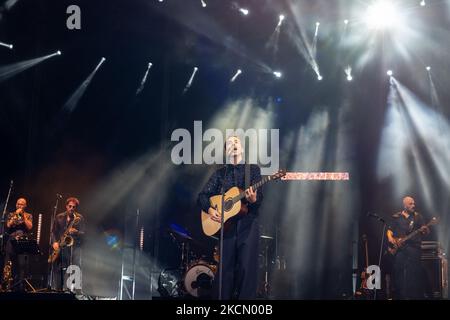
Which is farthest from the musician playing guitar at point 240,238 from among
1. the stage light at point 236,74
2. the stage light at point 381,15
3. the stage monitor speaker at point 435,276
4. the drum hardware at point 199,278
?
the stage light at point 381,15

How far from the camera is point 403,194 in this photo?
12438 millimetres

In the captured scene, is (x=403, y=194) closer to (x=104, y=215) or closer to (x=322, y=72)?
(x=322, y=72)

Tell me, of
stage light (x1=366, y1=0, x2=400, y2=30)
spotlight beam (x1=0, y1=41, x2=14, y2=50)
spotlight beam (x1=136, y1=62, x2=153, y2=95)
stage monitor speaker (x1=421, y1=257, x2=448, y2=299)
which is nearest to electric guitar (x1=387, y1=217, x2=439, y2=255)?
stage monitor speaker (x1=421, y1=257, x2=448, y2=299)

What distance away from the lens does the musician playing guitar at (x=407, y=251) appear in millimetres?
10977

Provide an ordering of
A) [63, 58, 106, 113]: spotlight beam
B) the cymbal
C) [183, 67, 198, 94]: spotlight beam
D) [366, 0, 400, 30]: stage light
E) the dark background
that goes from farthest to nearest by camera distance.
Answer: [183, 67, 198, 94]: spotlight beam, [63, 58, 106, 113]: spotlight beam, the dark background, [366, 0, 400, 30]: stage light, the cymbal

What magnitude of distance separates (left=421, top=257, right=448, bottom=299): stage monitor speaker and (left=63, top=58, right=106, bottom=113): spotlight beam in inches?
296

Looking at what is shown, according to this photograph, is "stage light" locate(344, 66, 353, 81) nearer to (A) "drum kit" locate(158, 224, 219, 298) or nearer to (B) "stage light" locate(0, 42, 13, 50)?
(A) "drum kit" locate(158, 224, 219, 298)

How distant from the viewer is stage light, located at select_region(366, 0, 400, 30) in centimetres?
1190

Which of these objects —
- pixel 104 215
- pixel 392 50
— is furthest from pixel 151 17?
pixel 392 50

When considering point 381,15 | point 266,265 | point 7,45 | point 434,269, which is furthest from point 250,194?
point 7,45

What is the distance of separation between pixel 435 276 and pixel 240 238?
641 centimetres

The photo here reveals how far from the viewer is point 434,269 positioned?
1147 centimetres

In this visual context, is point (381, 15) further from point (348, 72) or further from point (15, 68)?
point (15, 68)

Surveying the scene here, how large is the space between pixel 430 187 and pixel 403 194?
549mm
